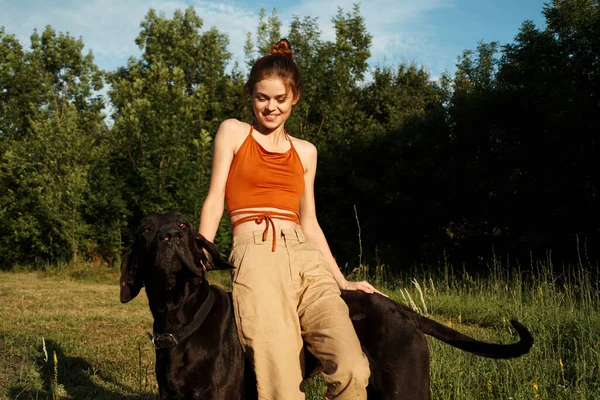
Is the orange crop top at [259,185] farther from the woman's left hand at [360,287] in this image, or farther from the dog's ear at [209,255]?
the woman's left hand at [360,287]

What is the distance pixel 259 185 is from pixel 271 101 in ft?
1.64

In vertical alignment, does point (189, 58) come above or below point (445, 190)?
above

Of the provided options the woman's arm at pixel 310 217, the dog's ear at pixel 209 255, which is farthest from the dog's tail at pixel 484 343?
the dog's ear at pixel 209 255

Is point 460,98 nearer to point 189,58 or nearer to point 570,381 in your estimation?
point 570,381

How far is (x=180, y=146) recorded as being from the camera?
16.7 metres

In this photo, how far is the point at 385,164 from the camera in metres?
19.3

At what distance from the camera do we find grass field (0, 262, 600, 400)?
155 inches

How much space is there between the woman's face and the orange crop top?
14 cm

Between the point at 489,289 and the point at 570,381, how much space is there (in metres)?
3.84

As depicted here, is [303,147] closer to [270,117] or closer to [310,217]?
[270,117]

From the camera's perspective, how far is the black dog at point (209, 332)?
264 cm

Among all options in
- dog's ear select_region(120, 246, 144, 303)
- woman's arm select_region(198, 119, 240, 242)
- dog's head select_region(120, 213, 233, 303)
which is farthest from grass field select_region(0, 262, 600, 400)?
woman's arm select_region(198, 119, 240, 242)

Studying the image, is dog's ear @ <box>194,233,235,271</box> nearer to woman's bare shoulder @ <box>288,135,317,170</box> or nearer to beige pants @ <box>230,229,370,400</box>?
beige pants @ <box>230,229,370,400</box>

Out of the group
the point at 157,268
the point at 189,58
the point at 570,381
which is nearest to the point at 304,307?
the point at 157,268
